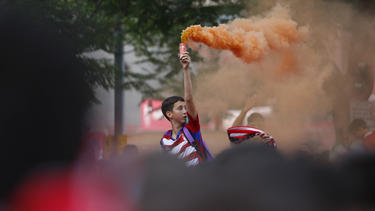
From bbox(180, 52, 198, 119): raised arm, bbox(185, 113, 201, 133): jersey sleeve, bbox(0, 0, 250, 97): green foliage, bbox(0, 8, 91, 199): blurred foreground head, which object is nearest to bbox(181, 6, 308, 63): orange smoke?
bbox(180, 52, 198, 119): raised arm

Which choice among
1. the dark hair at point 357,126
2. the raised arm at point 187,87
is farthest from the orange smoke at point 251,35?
the dark hair at point 357,126

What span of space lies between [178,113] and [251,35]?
1.45m

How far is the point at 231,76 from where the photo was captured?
889 centimetres

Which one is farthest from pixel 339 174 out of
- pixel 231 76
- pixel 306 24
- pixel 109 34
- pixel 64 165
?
pixel 109 34

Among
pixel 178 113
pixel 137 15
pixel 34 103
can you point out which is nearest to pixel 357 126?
pixel 178 113

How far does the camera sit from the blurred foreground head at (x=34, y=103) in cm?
89

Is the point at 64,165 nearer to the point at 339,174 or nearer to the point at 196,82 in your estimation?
the point at 339,174

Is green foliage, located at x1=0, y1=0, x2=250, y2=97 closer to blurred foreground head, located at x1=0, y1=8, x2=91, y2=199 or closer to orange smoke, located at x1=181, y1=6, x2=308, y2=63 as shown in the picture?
orange smoke, located at x1=181, y1=6, x2=308, y2=63

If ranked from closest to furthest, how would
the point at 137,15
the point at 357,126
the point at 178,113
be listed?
the point at 178,113 → the point at 357,126 → the point at 137,15

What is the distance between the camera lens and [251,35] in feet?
15.0

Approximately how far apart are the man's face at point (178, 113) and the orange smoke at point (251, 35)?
59 centimetres

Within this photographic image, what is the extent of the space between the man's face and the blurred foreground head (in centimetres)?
269

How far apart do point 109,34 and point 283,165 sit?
912cm

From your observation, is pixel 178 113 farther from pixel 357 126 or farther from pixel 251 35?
pixel 357 126
